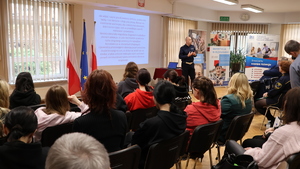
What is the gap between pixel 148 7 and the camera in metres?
7.70

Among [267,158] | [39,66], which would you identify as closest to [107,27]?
[39,66]

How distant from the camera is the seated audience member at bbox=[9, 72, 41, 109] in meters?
3.24

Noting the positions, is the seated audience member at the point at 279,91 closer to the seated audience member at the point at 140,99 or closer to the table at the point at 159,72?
the seated audience member at the point at 140,99

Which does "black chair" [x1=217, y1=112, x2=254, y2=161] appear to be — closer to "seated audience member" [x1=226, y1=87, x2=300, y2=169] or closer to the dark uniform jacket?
"seated audience member" [x1=226, y1=87, x2=300, y2=169]

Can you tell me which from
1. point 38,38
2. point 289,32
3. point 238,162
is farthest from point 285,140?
point 289,32

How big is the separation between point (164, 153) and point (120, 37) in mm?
5710

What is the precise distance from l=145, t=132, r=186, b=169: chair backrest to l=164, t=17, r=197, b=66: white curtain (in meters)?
6.88

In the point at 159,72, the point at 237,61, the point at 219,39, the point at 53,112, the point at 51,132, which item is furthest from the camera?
the point at 237,61

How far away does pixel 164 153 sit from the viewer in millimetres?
2238

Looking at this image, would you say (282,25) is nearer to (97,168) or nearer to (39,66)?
(39,66)

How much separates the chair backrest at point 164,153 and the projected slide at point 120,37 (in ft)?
17.2

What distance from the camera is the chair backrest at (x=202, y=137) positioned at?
8.61 ft

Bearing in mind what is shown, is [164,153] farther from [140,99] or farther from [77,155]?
[77,155]

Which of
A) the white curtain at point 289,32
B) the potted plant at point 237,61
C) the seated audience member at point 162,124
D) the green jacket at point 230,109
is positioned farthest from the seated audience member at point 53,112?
the white curtain at point 289,32
